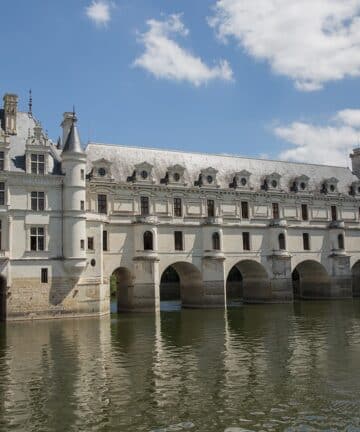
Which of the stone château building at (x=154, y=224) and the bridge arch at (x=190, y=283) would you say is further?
the bridge arch at (x=190, y=283)

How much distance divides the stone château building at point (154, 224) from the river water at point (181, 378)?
682cm

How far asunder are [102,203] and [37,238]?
26.2ft

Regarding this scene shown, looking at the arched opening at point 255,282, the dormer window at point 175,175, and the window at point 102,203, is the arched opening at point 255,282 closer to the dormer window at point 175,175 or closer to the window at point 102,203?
the dormer window at point 175,175

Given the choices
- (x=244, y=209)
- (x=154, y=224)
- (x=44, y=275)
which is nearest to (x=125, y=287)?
(x=154, y=224)

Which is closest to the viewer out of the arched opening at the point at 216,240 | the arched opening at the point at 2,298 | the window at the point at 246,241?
the arched opening at the point at 2,298

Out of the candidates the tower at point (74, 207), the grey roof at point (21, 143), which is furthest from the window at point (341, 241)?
the grey roof at point (21, 143)

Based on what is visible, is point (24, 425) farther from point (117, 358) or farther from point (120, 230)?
point (120, 230)

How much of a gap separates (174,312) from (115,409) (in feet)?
100

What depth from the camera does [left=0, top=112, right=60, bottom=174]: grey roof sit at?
37.6 metres

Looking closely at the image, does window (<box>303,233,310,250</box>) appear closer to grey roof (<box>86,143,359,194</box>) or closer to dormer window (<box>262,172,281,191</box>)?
grey roof (<box>86,143,359,194</box>)

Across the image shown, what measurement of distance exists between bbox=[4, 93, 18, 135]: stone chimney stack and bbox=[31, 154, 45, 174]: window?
3050 mm

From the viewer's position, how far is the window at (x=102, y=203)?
43.7 meters

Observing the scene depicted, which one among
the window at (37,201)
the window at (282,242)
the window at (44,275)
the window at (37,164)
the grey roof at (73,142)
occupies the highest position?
the grey roof at (73,142)

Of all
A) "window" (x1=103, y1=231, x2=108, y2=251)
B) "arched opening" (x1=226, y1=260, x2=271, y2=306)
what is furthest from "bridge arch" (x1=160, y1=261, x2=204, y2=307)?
"window" (x1=103, y1=231, x2=108, y2=251)
